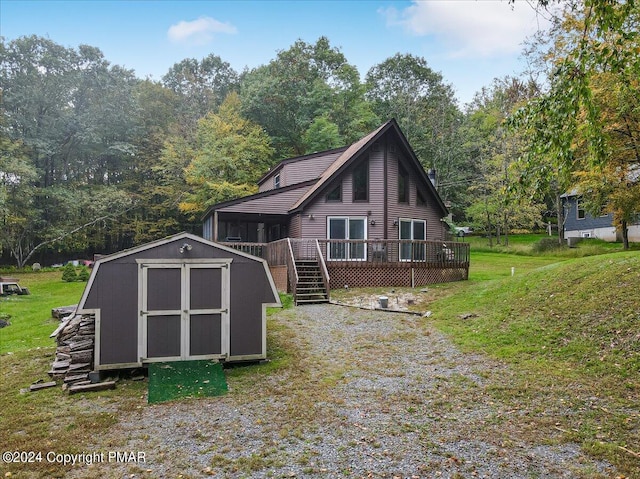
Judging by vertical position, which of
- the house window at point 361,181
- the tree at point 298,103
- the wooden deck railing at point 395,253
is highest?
the tree at point 298,103

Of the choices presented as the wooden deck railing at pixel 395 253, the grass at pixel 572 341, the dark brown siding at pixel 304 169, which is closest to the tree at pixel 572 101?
the grass at pixel 572 341

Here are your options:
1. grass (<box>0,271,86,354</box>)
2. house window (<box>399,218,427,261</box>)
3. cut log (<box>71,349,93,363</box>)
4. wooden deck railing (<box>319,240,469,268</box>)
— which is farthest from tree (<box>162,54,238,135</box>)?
cut log (<box>71,349,93,363</box>)

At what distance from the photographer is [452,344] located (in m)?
8.83

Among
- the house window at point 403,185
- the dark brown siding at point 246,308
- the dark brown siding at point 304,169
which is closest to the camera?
the dark brown siding at point 246,308

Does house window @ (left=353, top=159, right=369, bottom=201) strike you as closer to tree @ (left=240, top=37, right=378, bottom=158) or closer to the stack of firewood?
the stack of firewood

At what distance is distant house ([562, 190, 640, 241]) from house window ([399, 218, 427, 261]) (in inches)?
541

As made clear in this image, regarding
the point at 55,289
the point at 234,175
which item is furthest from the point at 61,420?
the point at 234,175

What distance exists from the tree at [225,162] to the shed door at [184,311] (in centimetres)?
1951

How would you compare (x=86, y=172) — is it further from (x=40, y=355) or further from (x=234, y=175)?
(x=40, y=355)

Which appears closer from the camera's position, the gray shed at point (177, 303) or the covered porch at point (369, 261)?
the gray shed at point (177, 303)

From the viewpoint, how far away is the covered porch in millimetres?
15688

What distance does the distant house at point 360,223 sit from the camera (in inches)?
640

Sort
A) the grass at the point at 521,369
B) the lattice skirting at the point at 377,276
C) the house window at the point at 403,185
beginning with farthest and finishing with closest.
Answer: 1. the house window at the point at 403,185
2. the lattice skirting at the point at 377,276
3. the grass at the point at 521,369

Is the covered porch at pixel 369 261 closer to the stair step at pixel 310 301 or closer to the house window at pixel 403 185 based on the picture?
the stair step at pixel 310 301
